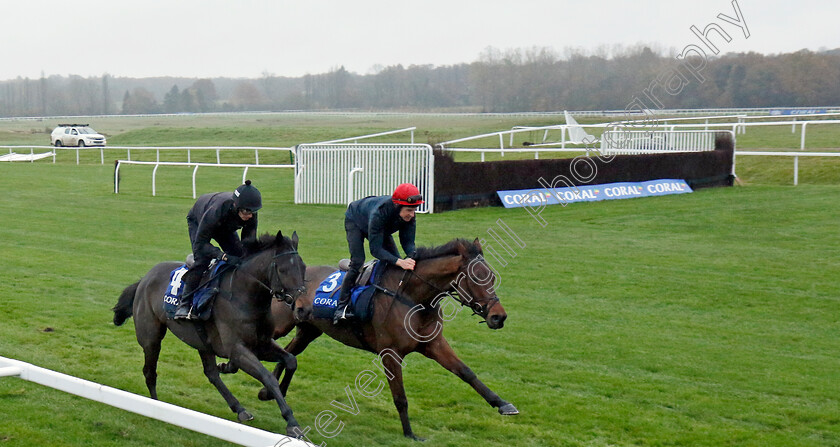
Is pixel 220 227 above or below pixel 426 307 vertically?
above

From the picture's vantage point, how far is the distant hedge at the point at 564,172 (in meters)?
16.8

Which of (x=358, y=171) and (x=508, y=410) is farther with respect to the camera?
(x=358, y=171)

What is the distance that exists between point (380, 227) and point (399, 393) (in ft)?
3.81

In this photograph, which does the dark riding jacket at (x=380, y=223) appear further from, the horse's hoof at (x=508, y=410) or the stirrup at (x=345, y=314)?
the horse's hoof at (x=508, y=410)

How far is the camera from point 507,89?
4803 cm

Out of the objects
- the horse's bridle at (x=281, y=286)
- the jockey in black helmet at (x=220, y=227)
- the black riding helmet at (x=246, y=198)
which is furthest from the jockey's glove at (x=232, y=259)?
the black riding helmet at (x=246, y=198)

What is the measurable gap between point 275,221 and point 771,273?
896 cm

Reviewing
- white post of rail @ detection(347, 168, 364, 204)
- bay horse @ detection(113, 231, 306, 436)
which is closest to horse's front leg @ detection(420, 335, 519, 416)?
bay horse @ detection(113, 231, 306, 436)

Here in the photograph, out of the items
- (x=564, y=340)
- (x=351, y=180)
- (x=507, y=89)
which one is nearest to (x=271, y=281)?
(x=564, y=340)

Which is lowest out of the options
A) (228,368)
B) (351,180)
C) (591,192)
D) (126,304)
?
(228,368)

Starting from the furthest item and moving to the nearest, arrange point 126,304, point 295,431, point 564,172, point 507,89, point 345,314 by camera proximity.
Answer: point 507,89, point 564,172, point 126,304, point 345,314, point 295,431

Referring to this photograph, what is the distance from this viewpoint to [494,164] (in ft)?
55.7

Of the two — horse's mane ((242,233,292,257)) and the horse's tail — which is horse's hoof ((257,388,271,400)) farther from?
the horse's tail

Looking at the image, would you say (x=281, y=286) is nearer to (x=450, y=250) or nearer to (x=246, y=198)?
(x=246, y=198)
